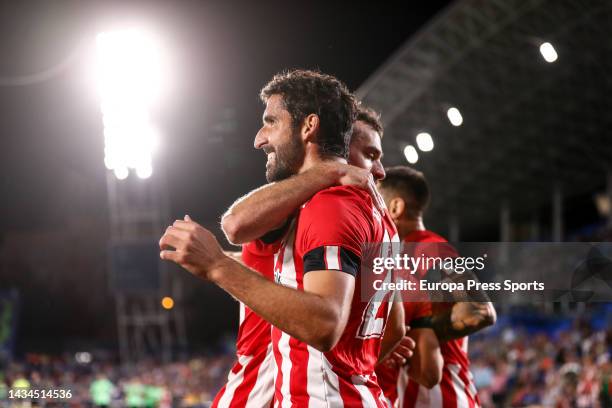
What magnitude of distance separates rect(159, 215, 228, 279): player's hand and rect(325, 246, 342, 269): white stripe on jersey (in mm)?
292

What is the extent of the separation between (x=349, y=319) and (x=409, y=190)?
1.78 m

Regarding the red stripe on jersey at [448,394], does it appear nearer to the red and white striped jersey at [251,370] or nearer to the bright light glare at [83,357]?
the red and white striped jersey at [251,370]

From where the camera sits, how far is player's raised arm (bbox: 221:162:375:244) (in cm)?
218

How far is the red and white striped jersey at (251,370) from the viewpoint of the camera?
107 inches

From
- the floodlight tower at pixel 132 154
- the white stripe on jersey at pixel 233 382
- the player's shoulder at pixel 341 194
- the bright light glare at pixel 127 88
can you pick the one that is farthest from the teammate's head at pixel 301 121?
the floodlight tower at pixel 132 154

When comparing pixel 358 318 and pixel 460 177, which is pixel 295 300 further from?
pixel 460 177

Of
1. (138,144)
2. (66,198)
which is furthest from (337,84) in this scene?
(66,198)

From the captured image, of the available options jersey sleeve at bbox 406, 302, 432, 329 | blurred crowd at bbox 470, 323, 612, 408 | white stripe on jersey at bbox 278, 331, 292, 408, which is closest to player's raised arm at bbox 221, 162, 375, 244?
white stripe on jersey at bbox 278, 331, 292, 408

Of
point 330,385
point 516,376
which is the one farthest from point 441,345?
point 516,376

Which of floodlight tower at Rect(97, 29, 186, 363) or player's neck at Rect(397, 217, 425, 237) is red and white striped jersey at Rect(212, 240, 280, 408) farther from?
floodlight tower at Rect(97, 29, 186, 363)

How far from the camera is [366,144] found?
3.11 meters

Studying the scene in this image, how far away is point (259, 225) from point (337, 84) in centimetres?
55

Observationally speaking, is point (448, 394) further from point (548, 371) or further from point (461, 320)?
point (548, 371)

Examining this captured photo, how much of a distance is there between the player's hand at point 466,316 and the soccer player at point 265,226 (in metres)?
0.37
